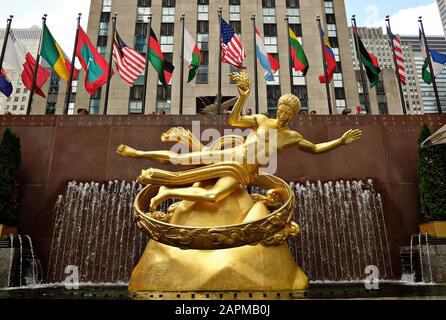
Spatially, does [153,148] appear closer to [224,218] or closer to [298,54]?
[224,218]

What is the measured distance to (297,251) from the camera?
1180 cm

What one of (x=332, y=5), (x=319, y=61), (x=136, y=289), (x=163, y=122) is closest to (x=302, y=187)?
(x=163, y=122)

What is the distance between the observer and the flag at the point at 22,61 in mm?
17250

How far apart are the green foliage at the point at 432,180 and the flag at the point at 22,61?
15636 millimetres

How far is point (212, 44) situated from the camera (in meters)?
34.8

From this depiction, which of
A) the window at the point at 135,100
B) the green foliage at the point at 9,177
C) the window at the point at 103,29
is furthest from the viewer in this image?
the window at the point at 103,29

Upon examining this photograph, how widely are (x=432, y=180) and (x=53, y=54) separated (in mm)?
15776

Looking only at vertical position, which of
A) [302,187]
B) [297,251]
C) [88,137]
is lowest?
[297,251]

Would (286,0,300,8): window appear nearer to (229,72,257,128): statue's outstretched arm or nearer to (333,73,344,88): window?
(333,73,344,88): window

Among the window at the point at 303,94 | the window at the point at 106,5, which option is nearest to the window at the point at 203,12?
the window at the point at 106,5

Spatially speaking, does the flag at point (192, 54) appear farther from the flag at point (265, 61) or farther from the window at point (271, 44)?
the window at point (271, 44)

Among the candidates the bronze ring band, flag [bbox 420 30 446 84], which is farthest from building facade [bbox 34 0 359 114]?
the bronze ring band
